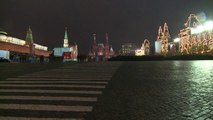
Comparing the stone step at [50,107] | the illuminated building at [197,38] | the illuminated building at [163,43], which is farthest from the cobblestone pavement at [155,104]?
the illuminated building at [163,43]

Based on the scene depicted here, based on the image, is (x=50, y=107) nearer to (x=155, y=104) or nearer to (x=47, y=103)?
(x=47, y=103)

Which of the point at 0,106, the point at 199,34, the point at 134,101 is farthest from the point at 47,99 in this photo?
the point at 199,34

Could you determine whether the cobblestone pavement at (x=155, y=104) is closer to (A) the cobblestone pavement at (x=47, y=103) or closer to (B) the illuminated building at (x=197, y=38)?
(A) the cobblestone pavement at (x=47, y=103)

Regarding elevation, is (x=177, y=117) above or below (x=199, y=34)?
below

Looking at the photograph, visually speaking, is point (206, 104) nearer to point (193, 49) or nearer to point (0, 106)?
point (0, 106)

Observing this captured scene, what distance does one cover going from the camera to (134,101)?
26.8 feet

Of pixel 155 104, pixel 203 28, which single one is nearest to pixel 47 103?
pixel 155 104

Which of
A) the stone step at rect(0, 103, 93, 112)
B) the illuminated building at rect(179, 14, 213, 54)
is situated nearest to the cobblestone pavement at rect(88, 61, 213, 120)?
the stone step at rect(0, 103, 93, 112)

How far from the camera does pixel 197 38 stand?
115188 mm

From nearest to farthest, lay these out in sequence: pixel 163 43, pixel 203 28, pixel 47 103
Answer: pixel 47 103 → pixel 203 28 → pixel 163 43

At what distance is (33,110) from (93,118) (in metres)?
1.49

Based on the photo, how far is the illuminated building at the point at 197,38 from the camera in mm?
98500

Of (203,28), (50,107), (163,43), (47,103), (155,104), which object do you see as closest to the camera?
(50,107)

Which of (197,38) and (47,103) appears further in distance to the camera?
(197,38)
